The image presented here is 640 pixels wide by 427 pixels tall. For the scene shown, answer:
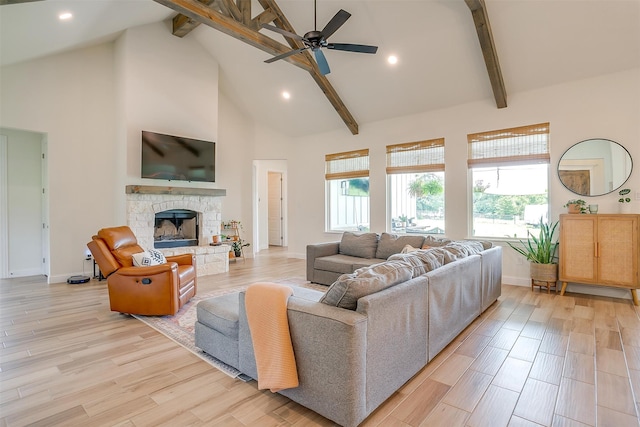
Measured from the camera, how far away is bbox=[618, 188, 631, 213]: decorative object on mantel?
4199 mm

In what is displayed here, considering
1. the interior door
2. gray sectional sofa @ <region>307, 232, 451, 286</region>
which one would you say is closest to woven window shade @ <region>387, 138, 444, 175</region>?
gray sectional sofa @ <region>307, 232, 451, 286</region>

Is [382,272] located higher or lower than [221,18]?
lower

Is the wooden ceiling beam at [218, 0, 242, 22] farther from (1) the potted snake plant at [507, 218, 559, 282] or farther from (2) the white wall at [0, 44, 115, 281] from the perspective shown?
(1) the potted snake plant at [507, 218, 559, 282]

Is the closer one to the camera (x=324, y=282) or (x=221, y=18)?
(x=221, y=18)

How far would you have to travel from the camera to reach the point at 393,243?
485cm

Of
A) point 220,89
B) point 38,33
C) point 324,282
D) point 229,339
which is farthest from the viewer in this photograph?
point 220,89

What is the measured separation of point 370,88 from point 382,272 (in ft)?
14.9

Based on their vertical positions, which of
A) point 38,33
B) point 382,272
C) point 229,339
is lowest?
point 229,339

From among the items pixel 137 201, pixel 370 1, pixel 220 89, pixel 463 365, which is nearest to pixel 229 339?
pixel 463 365

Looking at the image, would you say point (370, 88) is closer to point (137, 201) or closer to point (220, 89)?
point (220, 89)

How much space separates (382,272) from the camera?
2137 millimetres

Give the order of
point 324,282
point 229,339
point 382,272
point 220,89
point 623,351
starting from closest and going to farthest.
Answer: point 382,272, point 229,339, point 623,351, point 324,282, point 220,89

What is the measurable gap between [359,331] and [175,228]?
5.43m

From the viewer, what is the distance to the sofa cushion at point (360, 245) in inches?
199
